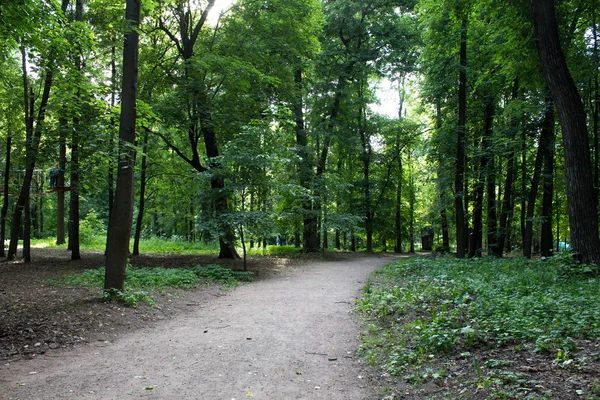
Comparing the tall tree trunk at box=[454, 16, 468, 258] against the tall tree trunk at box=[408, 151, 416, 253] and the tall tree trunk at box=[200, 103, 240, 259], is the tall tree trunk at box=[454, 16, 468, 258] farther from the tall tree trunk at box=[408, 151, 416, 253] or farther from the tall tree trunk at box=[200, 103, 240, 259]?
the tall tree trunk at box=[408, 151, 416, 253]

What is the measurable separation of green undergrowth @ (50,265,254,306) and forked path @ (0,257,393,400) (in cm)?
126

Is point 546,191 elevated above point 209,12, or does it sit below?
below

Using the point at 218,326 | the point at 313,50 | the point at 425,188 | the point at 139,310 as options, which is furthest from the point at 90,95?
the point at 425,188

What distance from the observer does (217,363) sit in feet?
14.9

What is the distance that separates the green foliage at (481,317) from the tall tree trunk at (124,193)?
4.78 metres

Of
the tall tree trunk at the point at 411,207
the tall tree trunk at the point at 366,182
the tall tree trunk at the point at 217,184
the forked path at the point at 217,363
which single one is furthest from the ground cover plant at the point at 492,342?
the tall tree trunk at the point at 411,207

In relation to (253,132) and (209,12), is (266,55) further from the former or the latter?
(253,132)

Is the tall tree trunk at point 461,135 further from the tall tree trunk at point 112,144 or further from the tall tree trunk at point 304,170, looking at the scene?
the tall tree trunk at point 112,144

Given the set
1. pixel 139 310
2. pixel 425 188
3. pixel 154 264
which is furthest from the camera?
pixel 425 188

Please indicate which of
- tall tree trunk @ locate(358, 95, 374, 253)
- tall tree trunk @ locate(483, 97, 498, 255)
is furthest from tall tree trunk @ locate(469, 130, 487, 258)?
tall tree trunk @ locate(358, 95, 374, 253)

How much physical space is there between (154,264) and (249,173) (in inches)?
209

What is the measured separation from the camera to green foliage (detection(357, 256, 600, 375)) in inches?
157

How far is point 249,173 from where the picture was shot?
450 inches

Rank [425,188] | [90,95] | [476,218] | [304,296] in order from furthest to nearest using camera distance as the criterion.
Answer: [425,188] < [476,218] < [304,296] < [90,95]
